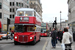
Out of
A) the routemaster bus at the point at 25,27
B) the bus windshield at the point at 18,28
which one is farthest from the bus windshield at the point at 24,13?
the bus windshield at the point at 18,28

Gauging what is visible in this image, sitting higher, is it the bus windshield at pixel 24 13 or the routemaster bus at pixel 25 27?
the bus windshield at pixel 24 13

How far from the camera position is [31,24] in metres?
20.8

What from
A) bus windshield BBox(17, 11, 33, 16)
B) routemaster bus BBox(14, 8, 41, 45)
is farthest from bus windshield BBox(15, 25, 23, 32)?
bus windshield BBox(17, 11, 33, 16)

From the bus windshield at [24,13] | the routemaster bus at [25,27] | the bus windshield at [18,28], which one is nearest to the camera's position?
the routemaster bus at [25,27]

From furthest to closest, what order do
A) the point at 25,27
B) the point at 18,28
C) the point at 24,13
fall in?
the point at 24,13 → the point at 25,27 → the point at 18,28

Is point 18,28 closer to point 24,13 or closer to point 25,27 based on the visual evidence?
point 25,27

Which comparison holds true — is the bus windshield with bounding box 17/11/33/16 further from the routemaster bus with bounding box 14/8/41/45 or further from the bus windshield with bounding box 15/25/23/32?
the bus windshield with bounding box 15/25/23/32

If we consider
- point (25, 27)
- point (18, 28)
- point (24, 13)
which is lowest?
point (18, 28)

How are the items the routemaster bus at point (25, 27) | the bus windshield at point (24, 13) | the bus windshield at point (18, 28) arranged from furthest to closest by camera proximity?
the bus windshield at point (24, 13) → the bus windshield at point (18, 28) → the routemaster bus at point (25, 27)

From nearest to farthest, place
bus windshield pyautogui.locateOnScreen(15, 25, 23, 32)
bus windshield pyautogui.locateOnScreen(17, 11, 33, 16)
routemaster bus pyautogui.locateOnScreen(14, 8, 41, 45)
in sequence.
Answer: routemaster bus pyautogui.locateOnScreen(14, 8, 41, 45), bus windshield pyautogui.locateOnScreen(15, 25, 23, 32), bus windshield pyautogui.locateOnScreen(17, 11, 33, 16)

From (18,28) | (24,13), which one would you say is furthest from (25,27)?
(24,13)

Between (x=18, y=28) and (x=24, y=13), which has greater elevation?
(x=24, y=13)

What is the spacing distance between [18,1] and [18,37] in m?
64.7

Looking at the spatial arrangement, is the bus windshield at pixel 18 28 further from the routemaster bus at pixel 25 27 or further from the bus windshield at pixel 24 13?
the bus windshield at pixel 24 13
